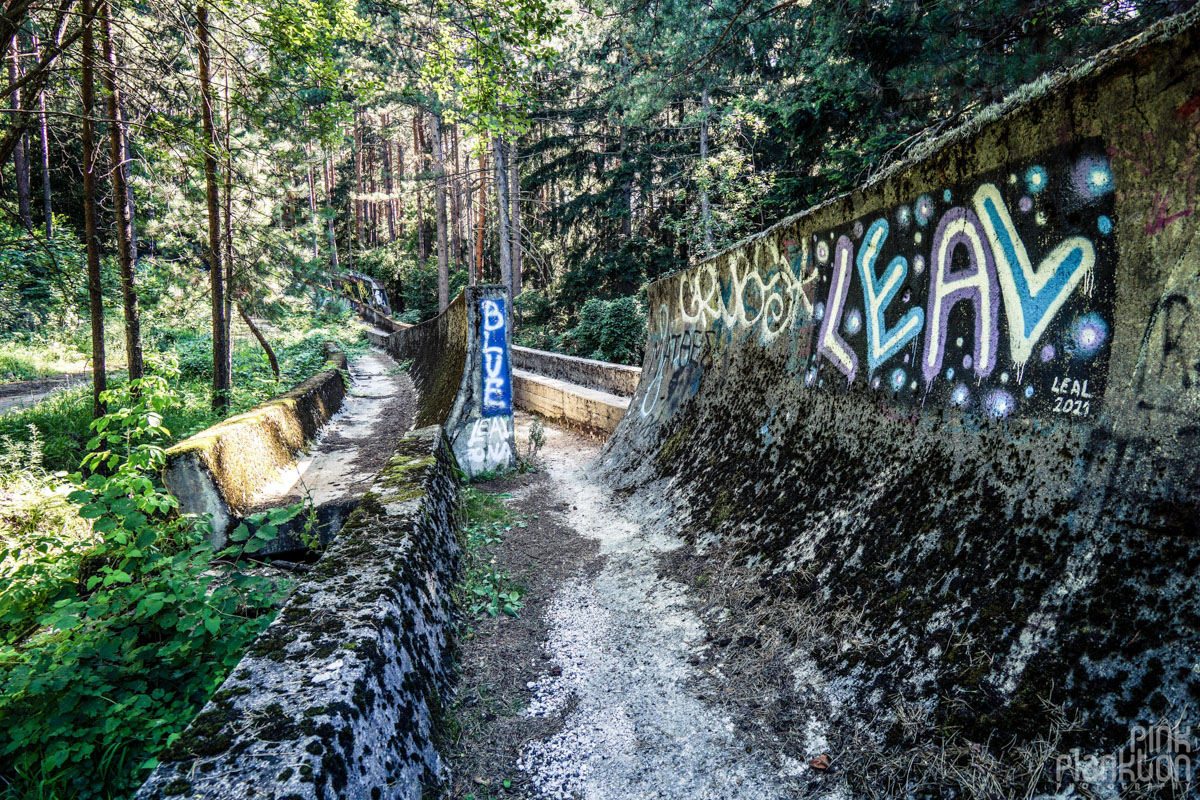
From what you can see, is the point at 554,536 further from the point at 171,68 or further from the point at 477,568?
the point at 171,68

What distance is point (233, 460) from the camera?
4863 mm

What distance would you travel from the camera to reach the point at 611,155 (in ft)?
66.8

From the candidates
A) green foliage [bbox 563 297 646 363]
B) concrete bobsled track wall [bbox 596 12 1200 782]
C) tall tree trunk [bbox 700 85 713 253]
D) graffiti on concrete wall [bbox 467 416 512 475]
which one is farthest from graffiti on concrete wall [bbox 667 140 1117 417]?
green foliage [bbox 563 297 646 363]

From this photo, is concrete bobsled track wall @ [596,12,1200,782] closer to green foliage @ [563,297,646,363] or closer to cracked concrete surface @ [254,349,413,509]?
cracked concrete surface @ [254,349,413,509]

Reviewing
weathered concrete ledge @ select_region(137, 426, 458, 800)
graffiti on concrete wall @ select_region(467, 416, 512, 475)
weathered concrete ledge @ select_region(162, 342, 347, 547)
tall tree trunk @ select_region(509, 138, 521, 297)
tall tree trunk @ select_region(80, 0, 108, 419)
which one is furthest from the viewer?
tall tree trunk @ select_region(509, 138, 521, 297)

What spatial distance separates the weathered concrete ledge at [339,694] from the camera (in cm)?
135

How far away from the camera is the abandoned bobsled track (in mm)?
1525

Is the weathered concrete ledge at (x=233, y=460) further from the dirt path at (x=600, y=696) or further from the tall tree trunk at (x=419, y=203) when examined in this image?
the tall tree trunk at (x=419, y=203)

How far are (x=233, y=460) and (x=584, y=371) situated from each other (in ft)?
23.4

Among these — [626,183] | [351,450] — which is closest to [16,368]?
[351,450]

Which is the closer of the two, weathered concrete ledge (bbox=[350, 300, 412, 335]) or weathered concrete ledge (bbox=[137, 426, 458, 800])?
weathered concrete ledge (bbox=[137, 426, 458, 800])

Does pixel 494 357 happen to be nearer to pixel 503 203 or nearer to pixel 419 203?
pixel 503 203

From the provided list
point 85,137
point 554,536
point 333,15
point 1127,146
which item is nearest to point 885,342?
point 1127,146

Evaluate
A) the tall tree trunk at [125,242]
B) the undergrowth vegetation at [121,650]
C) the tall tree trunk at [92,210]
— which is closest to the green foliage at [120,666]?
the undergrowth vegetation at [121,650]
